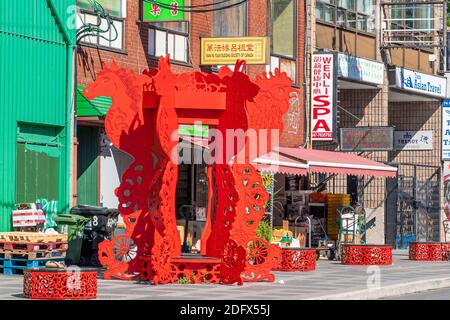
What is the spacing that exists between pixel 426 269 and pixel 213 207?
5.79m

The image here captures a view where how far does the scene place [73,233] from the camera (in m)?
24.0

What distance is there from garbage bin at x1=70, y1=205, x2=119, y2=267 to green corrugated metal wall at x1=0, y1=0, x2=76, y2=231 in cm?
144

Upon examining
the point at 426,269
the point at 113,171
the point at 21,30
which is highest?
the point at 21,30

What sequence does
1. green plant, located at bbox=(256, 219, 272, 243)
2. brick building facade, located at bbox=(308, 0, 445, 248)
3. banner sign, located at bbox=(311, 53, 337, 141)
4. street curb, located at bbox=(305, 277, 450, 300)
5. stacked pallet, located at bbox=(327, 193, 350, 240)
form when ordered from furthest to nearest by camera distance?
1. brick building facade, located at bbox=(308, 0, 445, 248)
2. banner sign, located at bbox=(311, 53, 337, 141)
3. stacked pallet, located at bbox=(327, 193, 350, 240)
4. green plant, located at bbox=(256, 219, 272, 243)
5. street curb, located at bbox=(305, 277, 450, 300)

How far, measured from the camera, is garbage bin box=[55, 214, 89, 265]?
23.9 m

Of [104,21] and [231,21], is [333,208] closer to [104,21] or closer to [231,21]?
[231,21]

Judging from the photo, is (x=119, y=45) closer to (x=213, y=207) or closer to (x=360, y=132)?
(x=213, y=207)

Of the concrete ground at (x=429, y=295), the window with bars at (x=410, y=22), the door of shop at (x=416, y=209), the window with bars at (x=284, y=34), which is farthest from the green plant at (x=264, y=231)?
the window with bars at (x=410, y=22)

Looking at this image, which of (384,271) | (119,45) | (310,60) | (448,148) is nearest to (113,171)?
(119,45)

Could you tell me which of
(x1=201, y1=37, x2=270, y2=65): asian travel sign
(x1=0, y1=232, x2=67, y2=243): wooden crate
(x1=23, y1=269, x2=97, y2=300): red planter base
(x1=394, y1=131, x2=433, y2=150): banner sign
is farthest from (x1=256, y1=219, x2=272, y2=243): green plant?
(x1=394, y1=131, x2=433, y2=150): banner sign

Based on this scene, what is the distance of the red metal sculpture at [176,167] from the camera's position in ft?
67.5

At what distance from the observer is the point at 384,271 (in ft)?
83.8

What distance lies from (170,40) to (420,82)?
560 inches

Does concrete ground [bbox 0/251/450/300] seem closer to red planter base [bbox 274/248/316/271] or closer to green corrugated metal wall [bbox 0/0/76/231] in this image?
red planter base [bbox 274/248/316/271]
